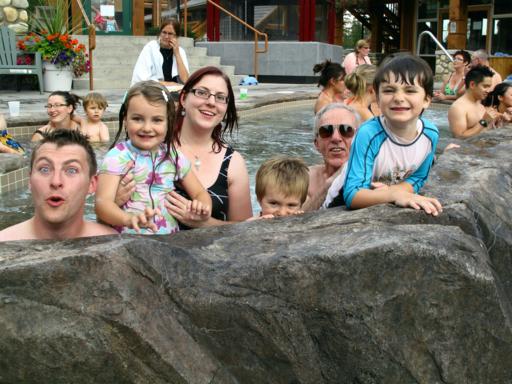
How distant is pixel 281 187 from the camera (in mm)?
3111

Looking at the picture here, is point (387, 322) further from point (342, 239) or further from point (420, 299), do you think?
point (342, 239)

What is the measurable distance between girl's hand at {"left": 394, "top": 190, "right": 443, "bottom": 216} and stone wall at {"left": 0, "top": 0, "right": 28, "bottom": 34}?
1316cm

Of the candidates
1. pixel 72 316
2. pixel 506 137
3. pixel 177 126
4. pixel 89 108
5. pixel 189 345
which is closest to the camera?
pixel 72 316

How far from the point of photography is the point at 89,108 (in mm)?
7723

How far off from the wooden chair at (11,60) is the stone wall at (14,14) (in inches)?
54.2

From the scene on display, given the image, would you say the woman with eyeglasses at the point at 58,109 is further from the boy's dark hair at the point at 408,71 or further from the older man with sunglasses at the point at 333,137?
the boy's dark hair at the point at 408,71

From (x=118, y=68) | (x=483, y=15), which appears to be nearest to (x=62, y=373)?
(x=118, y=68)

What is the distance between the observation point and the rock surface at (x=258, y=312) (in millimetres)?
1769

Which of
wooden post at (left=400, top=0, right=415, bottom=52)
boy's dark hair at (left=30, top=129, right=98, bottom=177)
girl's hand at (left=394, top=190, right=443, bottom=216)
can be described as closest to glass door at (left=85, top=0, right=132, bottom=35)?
wooden post at (left=400, top=0, right=415, bottom=52)

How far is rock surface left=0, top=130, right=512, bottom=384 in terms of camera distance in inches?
69.6

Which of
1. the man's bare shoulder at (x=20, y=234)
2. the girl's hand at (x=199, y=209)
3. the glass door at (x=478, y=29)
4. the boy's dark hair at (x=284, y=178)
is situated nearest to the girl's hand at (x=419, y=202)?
the boy's dark hair at (x=284, y=178)

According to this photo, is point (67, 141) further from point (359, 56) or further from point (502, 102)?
point (359, 56)

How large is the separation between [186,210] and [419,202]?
99 centimetres

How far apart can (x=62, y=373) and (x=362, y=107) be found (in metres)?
4.75
